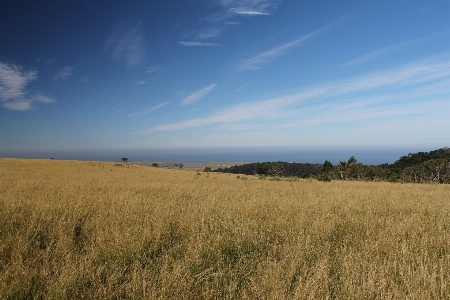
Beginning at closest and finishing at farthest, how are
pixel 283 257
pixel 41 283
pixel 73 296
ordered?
pixel 73 296
pixel 41 283
pixel 283 257

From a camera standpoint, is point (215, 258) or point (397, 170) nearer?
point (215, 258)

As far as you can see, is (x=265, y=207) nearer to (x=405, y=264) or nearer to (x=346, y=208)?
(x=346, y=208)

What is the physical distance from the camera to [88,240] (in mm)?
4371

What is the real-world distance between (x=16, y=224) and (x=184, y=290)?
4666mm

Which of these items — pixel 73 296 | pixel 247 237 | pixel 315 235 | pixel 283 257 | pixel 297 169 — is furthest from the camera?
pixel 297 169

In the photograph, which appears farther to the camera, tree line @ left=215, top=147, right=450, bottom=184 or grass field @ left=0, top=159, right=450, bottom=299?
tree line @ left=215, top=147, right=450, bottom=184

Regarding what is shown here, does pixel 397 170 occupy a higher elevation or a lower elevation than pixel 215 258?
lower

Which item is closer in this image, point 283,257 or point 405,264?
point 405,264

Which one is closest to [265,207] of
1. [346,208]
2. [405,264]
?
[346,208]

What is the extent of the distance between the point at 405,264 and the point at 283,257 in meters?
1.78

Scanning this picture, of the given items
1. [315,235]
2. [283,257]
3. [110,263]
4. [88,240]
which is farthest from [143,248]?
[315,235]

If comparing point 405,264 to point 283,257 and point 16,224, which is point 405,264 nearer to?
point 283,257

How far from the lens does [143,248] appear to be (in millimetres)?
3916

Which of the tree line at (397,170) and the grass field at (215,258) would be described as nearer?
the grass field at (215,258)
